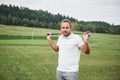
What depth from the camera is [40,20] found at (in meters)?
9.28

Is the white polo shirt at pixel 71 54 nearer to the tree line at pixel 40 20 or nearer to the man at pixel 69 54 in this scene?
the man at pixel 69 54

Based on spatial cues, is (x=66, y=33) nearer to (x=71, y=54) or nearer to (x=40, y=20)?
(x=71, y=54)

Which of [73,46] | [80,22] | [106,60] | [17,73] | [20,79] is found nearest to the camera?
[73,46]

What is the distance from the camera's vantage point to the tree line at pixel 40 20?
8359mm

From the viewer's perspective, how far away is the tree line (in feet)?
27.4

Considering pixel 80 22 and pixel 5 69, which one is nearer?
pixel 5 69

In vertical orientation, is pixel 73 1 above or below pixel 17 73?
above

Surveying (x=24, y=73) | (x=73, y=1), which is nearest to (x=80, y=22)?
(x=73, y=1)

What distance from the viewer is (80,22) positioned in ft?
27.7

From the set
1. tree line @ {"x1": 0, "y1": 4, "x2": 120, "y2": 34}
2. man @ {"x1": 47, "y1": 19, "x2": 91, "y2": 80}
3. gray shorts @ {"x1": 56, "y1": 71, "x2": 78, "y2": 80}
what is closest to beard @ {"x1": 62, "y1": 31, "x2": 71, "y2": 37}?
man @ {"x1": 47, "y1": 19, "x2": 91, "y2": 80}

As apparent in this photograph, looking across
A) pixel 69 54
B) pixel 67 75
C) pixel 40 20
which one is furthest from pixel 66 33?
pixel 40 20

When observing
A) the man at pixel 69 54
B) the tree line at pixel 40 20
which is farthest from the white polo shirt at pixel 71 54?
the tree line at pixel 40 20

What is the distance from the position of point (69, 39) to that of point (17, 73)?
387cm

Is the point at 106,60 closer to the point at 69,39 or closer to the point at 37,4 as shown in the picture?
the point at 37,4
